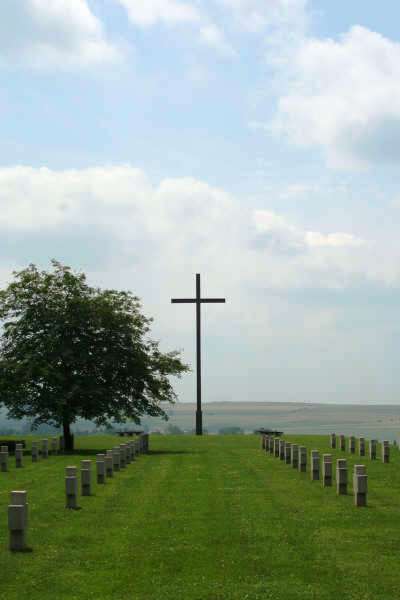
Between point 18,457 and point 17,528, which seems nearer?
point 17,528

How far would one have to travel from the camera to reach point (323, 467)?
94.4 feet

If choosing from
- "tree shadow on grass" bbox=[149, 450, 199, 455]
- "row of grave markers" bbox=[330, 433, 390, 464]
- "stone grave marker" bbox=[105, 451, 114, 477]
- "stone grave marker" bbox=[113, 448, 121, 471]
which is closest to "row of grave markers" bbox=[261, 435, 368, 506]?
"tree shadow on grass" bbox=[149, 450, 199, 455]

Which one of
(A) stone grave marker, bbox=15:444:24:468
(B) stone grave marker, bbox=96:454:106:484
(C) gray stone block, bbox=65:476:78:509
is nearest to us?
(C) gray stone block, bbox=65:476:78:509

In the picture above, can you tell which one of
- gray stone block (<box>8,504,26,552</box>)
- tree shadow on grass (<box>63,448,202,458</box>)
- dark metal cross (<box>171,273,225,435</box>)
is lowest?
tree shadow on grass (<box>63,448,202,458</box>)

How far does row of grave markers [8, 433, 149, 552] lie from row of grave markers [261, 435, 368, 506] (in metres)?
6.22

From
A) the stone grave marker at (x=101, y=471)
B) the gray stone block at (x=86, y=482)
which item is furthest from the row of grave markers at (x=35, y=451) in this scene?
the gray stone block at (x=86, y=482)

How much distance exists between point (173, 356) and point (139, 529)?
113 feet

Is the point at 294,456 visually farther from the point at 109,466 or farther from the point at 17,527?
the point at 17,527

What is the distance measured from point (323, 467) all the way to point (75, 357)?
24543mm

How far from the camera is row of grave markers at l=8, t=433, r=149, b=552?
17.2 meters

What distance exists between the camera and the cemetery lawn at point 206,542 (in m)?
13.8

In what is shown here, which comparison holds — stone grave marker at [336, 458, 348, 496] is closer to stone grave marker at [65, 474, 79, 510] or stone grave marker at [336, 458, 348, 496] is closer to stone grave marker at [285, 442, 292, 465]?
stone grave marker at [65, 474, 79, 510]

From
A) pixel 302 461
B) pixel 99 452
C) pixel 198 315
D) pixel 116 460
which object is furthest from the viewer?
pixel 198 315

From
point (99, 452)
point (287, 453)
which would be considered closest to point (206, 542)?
point (287, 453)
